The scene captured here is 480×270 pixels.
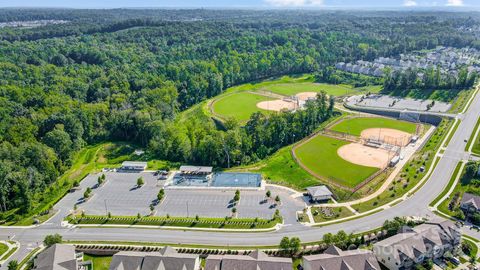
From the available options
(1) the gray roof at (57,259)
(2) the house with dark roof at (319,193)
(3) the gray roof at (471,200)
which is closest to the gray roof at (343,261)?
(2) the house with dark roof at (319,193)

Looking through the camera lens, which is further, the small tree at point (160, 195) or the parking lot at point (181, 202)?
the small tree at point (160, 195)

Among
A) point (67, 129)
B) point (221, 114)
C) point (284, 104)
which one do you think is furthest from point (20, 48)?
point (284, 104)

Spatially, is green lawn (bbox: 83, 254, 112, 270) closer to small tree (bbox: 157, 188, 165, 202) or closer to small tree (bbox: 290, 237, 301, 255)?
small tree (bbox: 157, 188, 165, 202)

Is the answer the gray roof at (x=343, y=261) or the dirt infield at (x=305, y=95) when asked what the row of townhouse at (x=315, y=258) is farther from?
the dirt infield at (x=305, y=95)

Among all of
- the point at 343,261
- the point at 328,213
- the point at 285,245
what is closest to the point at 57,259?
the point at 285,245

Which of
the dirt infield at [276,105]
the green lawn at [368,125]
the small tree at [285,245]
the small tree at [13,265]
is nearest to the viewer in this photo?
the small tree at [13,265]
